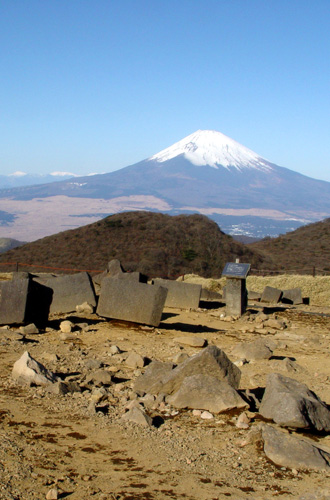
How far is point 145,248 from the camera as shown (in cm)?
4694

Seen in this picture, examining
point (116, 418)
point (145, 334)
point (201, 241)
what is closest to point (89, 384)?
point (116, 418)

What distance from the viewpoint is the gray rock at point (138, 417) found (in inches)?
229

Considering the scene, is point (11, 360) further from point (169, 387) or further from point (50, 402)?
point (169, 387)

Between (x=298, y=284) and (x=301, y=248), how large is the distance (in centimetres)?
2404

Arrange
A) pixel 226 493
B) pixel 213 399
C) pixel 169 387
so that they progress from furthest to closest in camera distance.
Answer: pixel 169 387 → pixel 213 399 → pixel 226 493

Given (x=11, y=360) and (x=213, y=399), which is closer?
(x=213, y=399)

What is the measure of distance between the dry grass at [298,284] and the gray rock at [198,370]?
16436mm

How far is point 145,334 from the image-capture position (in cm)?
1118

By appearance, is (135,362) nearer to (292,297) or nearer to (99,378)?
(99,378)

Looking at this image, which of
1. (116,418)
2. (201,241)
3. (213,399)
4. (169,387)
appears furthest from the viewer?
(201,241)

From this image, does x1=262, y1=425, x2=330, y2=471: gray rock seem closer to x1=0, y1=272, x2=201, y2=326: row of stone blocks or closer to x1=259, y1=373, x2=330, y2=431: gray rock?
x1=259, y1=373, x2=330, y2=431: gray rock

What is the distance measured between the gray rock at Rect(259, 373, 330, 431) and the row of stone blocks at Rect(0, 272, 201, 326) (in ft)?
17.3

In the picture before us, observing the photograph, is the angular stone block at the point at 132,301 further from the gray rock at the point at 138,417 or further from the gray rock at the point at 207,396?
the gray rock at the point at 138,417

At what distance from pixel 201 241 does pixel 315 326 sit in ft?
116
